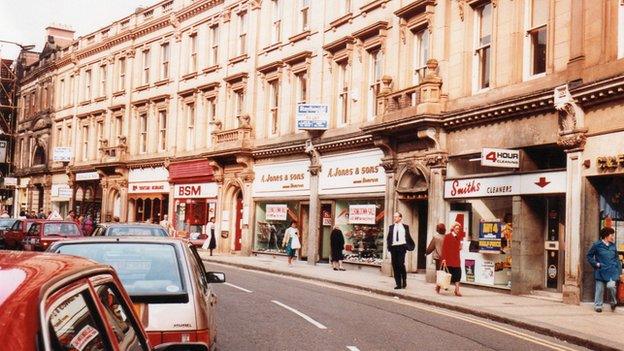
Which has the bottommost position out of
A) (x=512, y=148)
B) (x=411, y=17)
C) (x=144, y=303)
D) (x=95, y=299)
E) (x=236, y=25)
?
(x=144, y=303)

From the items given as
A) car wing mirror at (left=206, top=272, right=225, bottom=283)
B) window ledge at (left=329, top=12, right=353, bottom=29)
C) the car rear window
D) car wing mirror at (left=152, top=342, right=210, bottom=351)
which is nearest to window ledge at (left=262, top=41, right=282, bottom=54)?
window ledge at (left=329, top=12, right=353, bottom=29)

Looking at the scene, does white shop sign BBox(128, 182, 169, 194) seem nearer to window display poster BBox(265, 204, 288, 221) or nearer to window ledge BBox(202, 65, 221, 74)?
window ledge BBox(202, 65, 221, 74)

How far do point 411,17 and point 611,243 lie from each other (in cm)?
1267

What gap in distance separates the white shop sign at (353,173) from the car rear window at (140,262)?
20792mm

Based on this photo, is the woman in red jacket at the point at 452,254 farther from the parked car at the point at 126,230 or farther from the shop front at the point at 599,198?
the parked car at the point at 126,230

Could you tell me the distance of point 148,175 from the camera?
1870 inches

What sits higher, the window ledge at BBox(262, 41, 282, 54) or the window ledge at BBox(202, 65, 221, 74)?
the window ledge at BBox(262, 41, 282, 54)

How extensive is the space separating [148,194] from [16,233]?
726 inches

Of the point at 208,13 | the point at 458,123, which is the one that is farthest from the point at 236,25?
the point at 458,123

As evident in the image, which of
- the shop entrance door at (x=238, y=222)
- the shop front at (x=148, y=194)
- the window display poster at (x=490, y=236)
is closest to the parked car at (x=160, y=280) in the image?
the window display poster at (x=490, y=236)

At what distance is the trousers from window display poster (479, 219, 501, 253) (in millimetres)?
2510

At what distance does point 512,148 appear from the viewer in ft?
69.4

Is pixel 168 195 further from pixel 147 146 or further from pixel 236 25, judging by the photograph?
pixel 236 25

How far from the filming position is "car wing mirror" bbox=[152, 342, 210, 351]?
6.54 m
